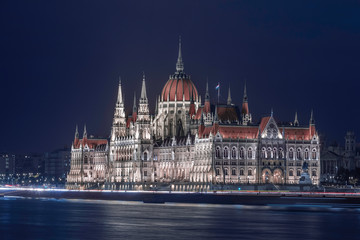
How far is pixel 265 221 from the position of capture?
113 meters

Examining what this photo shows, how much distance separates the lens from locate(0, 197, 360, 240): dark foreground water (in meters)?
95.2

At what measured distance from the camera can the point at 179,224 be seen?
352 feet

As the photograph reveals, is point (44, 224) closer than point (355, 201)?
Yes

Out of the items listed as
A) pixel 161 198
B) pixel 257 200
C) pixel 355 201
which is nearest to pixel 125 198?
pixel 161 198

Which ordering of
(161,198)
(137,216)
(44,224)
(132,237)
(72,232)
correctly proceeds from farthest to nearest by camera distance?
(161,198) → (137,216) → (44,224) → (72,232) → (132,237)

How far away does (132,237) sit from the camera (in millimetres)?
91688

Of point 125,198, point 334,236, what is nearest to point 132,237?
point 334,236

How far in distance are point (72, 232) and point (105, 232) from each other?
148 inches

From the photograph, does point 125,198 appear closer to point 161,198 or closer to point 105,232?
point 161,198

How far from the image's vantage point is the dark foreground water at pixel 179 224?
312ft

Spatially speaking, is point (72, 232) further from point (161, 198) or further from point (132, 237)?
point (161, 198)

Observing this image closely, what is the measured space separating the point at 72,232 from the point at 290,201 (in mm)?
66326

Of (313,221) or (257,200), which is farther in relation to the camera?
(257,200)

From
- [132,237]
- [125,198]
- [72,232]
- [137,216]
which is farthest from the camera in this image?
[125,198]
